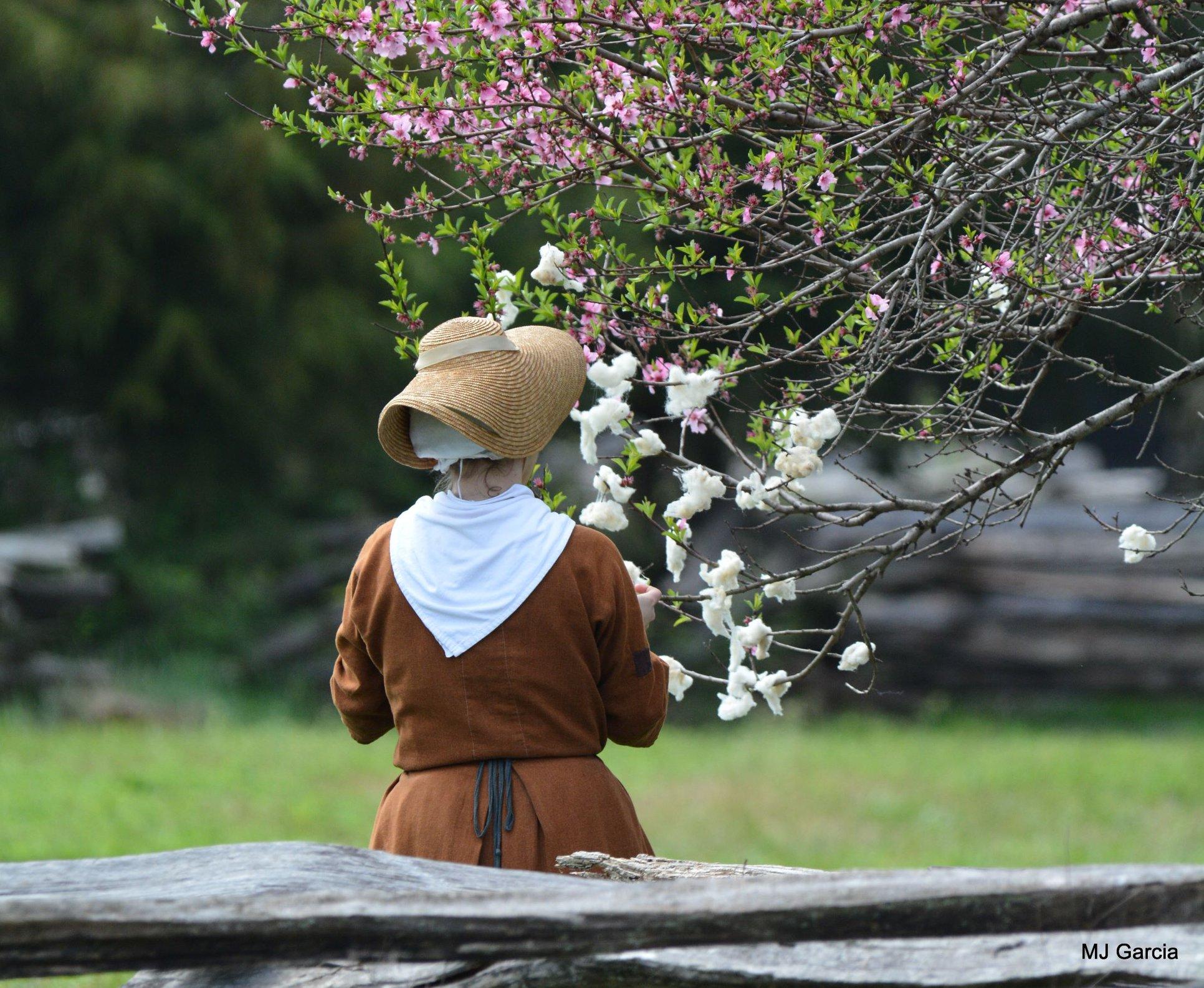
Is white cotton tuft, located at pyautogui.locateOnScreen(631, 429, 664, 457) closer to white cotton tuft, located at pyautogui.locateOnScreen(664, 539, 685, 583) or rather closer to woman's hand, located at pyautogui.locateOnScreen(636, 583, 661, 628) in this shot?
white cotton tuft, located at pyautogui.locateOnScreen(664, 539, 685, 583)

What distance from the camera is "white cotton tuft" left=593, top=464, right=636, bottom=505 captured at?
10.1 ft

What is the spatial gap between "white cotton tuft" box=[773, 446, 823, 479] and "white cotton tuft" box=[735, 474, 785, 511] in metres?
0.05

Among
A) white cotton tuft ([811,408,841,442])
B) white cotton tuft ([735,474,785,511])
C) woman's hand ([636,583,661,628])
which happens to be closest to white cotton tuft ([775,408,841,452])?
white cotton tuft ([811,408,841,442])

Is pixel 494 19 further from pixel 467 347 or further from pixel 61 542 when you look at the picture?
pixel 61 542

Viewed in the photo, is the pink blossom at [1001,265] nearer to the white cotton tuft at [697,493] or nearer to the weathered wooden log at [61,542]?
the white cotton tuft at [697,493]

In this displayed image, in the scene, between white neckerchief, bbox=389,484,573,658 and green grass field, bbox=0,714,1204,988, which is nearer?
white neckerchief, bbox=389,484,573,658

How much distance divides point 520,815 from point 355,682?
18.8 inches

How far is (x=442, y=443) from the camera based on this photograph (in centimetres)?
280

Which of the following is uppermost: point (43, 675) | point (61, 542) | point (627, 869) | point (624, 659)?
point (61, 542)

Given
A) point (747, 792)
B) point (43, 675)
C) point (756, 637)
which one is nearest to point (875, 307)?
point (756, 637)

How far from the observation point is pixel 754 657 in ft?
10.4

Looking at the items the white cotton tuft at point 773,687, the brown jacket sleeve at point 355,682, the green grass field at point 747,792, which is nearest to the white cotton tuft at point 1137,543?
the white cotton tuft at point 773,687

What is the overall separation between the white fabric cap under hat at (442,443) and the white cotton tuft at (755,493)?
56 centimetres

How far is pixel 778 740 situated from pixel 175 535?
5849mm
